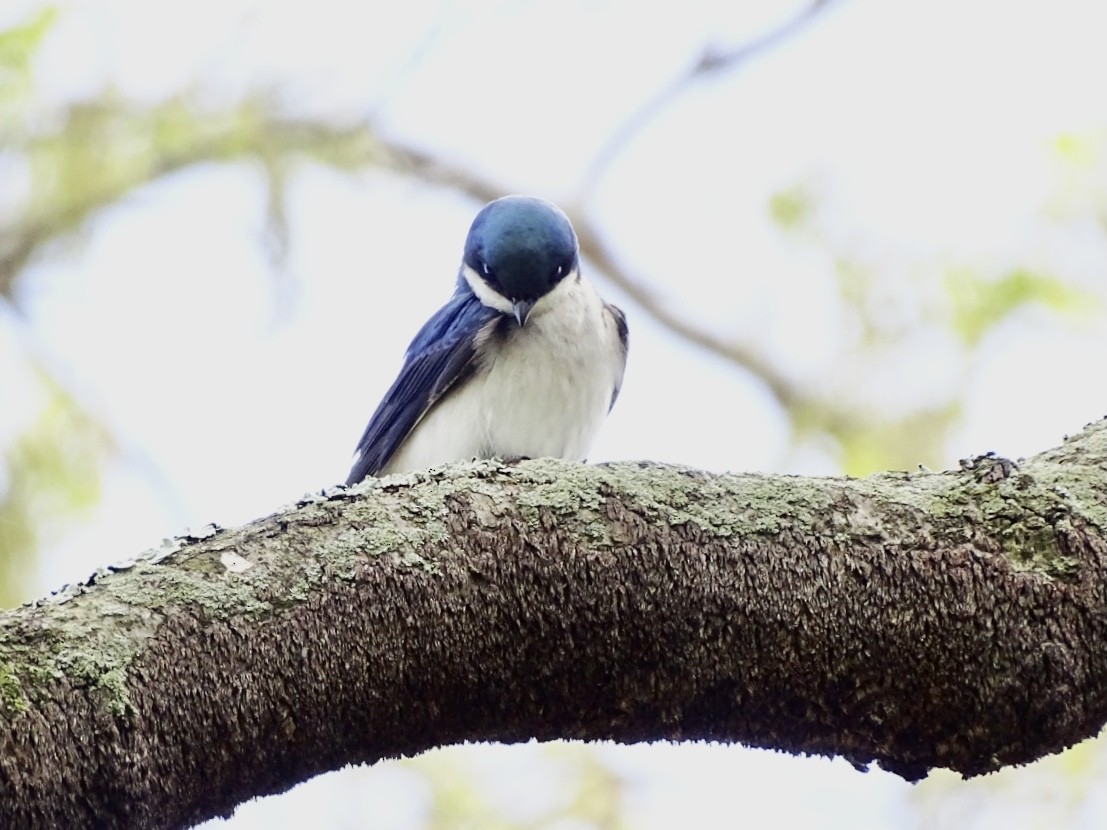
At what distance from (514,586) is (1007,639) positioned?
2.46ft

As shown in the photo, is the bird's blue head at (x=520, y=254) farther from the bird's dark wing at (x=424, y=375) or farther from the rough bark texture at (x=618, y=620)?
the rough bark texture at (x=618, y=620)

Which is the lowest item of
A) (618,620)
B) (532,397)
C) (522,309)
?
(618,620)

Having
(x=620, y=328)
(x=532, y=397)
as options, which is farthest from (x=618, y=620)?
(x=620, y=328)

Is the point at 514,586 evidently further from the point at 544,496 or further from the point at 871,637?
the point at 871,637

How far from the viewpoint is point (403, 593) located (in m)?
2.28

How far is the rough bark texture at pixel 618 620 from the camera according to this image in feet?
7.14

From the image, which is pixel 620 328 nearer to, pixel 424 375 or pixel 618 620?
pixel 424 375

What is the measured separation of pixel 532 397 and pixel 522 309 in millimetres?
284

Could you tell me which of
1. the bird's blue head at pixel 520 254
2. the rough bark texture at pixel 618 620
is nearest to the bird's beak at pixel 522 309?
the bird's blue head at pixel 520 254

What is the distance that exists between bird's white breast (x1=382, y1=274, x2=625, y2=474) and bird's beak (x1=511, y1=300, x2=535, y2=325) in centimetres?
3

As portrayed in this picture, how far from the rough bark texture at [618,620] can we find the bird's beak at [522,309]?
222 cm

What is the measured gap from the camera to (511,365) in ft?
15.4

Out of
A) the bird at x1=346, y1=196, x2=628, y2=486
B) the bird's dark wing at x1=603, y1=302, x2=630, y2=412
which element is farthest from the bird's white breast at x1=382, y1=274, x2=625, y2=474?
the bird's dark wing at x1=603, y1=302, x2=630, y2=412

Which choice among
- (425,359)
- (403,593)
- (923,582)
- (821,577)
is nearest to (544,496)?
(403,593)
